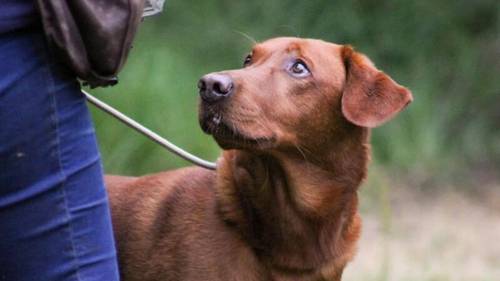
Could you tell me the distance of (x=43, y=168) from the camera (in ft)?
10.1

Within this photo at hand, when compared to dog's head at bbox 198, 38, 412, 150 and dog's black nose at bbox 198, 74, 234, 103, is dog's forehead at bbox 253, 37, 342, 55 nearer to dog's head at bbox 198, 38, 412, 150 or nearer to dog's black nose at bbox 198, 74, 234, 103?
dog's head at bbox 198, 38, 412, 150

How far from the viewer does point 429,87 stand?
932cm

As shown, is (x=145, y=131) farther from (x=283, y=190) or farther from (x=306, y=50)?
(x=306, y=50)

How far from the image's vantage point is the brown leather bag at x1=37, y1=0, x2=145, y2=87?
3.08 metres

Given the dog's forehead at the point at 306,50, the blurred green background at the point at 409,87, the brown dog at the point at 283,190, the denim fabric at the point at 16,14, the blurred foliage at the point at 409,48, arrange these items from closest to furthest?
the denim fabric at the point at 16,14, the brown dog at the point at 283,190, the dog's forehead at the point at 306,50, the blurred green background at the point at 409,87, the blurred foliage at the point at 409,48

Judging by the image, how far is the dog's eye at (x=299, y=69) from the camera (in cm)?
410

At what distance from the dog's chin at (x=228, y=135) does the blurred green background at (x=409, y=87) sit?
3357mm

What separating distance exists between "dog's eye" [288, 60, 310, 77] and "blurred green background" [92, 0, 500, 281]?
3133 millimetres

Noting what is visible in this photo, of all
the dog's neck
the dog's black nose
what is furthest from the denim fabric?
the dog's neck

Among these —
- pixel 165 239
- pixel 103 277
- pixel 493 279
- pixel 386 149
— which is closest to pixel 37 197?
pixel 103 277

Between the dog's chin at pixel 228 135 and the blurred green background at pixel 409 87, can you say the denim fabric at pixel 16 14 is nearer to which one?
the dog's chin at pixel 228 135

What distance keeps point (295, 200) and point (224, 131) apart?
44 cm

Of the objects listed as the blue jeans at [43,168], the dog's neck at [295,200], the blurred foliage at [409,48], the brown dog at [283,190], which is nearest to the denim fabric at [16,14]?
the blue jeans at [43,168]

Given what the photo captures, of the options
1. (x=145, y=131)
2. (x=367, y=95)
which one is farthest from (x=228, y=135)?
(x=367, y=95)
